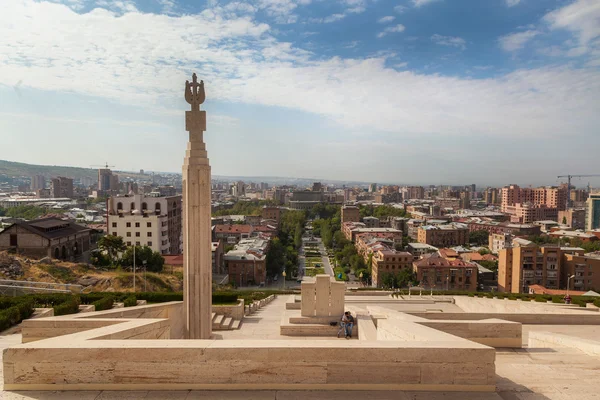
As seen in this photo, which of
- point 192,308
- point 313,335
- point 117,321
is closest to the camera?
point 117,321

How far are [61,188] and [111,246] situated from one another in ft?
501

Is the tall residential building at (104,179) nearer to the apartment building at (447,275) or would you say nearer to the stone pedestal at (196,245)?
the apartment building at (447,275)

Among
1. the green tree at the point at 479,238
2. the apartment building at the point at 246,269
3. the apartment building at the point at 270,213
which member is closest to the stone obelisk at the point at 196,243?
the apartment building at the point at 246,269

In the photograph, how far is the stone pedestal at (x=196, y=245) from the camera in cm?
1011

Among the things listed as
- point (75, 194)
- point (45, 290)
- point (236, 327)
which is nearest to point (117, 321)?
point (236, 327)

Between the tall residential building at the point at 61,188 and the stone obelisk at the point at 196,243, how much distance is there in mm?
172037

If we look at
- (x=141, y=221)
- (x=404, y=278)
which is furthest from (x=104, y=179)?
(x=404, y=278)

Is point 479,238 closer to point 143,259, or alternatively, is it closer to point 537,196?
point 537,196

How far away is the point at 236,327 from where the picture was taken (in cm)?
1370

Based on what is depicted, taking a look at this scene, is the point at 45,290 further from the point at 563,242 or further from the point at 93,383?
the point at 563,242

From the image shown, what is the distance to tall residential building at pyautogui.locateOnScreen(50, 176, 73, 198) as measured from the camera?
157375 mm

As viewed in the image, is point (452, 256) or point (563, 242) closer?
point (452, 256)

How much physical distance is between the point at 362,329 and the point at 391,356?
17.0 feet

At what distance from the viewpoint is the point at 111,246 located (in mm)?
30688
